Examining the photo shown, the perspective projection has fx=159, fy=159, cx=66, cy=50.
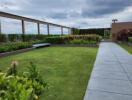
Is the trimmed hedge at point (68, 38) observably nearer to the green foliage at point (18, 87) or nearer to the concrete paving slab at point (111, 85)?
the concrete paving slab at point (111, 85)

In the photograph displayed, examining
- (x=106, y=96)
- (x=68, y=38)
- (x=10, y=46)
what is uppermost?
(x=68, y=38)

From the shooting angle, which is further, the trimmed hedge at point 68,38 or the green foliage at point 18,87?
the trimmed hedge at point 68,38

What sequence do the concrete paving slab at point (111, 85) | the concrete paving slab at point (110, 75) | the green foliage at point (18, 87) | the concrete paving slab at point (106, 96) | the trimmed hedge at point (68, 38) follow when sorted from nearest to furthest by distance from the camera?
1. the green foliage at point (18, 87)
2. the concrete paving slab at point (106, 96)
3. the concrete paving slab at point (111, 85)
4. the concrete paving slab at point (110, 75)
5. the trimmed hedge at point (68, 38)

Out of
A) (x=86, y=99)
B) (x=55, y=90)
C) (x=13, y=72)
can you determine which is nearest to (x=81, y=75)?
(x=55, y=90)

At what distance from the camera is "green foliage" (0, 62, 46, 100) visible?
9.37ft

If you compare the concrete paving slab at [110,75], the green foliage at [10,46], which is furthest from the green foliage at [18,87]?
the green foliage at [10,46]

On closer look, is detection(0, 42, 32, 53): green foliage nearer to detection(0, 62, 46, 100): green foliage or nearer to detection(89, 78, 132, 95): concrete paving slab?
detection(0, 62, 46, 100): green foliage

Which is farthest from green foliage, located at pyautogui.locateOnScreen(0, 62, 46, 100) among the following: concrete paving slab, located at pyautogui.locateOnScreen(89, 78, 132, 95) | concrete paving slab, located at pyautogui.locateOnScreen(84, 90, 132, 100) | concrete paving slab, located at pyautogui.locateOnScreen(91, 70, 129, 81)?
concrete paving slab, located at pyautogui.locateOnScreen(91, 70, 129, 81)

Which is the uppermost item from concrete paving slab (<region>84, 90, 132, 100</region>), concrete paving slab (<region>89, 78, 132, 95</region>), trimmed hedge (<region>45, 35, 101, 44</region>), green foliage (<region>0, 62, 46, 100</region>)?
trimmed hedge (<region>45, 35, 101, 44</region>)

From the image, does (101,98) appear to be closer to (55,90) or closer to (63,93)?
(63,93)

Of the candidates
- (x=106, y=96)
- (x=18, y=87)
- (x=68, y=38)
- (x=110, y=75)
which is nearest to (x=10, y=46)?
(x=110, y=75)

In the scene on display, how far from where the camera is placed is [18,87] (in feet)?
10.1

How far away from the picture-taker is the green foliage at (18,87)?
2.86 metres

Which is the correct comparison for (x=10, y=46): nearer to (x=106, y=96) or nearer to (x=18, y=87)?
(x=18, y=87)
